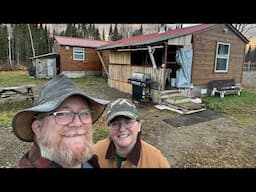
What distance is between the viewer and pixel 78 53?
19.3 meters

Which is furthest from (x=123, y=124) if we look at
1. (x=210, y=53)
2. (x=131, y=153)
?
(x=210, y=53)

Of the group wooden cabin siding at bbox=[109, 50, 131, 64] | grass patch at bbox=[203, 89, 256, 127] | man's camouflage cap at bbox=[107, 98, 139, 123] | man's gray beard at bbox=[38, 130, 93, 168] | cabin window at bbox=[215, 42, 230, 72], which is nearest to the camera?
man's gray beard at bbox=[38, 130, 93, 168]

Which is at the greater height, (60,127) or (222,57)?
(222,57)

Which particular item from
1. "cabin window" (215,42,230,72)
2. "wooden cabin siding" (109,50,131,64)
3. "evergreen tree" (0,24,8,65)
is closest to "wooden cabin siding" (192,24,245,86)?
"cabin window" (215,42,230,72)

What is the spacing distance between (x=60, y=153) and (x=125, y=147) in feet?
2.17

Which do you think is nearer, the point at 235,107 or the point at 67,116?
the point at 67,116

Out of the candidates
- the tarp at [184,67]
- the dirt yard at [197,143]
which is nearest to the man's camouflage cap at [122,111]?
the dirt yard at [197,143]

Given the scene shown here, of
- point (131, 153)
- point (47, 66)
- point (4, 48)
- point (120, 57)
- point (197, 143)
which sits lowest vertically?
point (197, 143)

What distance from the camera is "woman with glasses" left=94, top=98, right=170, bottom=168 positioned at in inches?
61.3

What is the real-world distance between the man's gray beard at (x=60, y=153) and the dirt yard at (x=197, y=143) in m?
3.06

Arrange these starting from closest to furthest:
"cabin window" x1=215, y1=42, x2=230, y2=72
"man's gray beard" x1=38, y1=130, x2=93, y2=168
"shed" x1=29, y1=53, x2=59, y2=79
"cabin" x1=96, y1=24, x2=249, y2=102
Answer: "man's gray beard" x1=38, y1=130, x2=93, y2=168, "cabin" x1=96, y1=24, x2=249, y2=102, "cabin window" x1=215, y1=42, x2=230, y2=72, "shed" x1=29, y1=53, x2=59, y2=79

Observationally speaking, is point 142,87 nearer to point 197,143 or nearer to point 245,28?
point 197,143

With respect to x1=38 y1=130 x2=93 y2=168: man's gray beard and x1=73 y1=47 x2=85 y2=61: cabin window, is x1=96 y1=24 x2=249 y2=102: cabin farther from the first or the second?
x1=38 y1=130 x2=93 y2=168: man's gray beard

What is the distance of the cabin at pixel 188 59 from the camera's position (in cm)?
914
